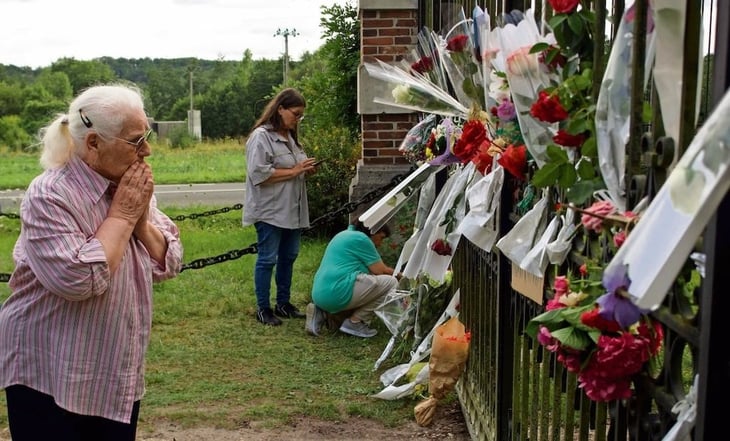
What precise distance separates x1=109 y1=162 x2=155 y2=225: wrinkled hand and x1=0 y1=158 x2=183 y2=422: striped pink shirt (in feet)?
0.19

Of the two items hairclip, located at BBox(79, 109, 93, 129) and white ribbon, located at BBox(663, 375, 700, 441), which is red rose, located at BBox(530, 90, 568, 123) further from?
hairclip, located at BBox(79, 109, 93, 129)

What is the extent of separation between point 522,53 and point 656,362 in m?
1.01

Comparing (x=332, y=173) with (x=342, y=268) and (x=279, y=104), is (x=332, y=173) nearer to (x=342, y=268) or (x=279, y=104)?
(x=279, y=104)

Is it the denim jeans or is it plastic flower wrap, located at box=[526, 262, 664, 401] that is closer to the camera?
plastic flower wrap, located at box=[526, 262, 664, 401]

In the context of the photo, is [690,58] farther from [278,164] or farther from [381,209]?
[278,164]

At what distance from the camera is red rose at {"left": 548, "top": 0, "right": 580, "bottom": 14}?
84.7 inches

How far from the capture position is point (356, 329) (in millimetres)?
6875

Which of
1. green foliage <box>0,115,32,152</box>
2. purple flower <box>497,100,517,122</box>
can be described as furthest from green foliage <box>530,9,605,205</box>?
green foliage <box>0,115,32,152</box>

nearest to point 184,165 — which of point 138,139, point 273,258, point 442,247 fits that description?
point 273,258

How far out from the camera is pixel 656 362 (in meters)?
1.87

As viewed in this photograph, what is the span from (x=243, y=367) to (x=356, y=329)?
1093 mm

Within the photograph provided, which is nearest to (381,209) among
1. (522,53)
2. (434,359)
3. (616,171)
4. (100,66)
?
(434,359)

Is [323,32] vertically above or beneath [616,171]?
above

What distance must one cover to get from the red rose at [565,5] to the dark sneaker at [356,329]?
4.91m
